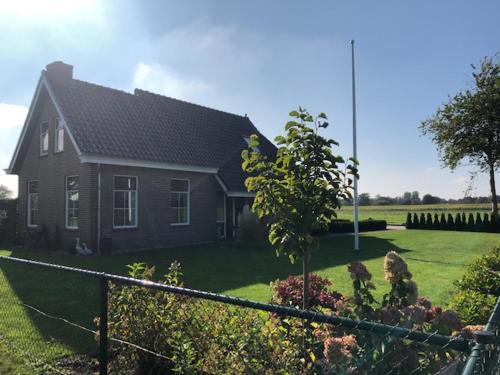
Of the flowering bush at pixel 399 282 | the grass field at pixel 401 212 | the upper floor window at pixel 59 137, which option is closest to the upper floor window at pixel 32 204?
the upper floor window at pixel 59 137

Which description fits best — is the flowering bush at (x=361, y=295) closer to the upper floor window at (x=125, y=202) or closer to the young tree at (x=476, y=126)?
the upper floor window at (x=125, y=202)

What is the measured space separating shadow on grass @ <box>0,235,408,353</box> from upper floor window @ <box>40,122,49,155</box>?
13.8 ft

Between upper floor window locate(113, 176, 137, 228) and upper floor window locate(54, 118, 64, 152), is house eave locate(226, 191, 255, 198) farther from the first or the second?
upper floor window locate(54, 118, 64, 152)

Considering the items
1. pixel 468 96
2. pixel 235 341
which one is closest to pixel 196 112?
pixel 235 341

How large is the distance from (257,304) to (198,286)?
22.4 ft

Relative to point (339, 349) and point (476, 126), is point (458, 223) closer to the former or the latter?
point (476, 126)

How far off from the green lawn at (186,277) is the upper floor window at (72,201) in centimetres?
140

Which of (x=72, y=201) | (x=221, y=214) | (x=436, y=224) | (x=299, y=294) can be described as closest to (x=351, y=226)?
(x=221, y=214)

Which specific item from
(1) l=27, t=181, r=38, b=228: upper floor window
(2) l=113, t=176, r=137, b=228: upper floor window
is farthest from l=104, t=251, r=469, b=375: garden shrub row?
(1) l=27, t=181, r=38, b=228: upper floor window

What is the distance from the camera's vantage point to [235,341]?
325 centimetres

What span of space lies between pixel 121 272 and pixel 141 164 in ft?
19.2

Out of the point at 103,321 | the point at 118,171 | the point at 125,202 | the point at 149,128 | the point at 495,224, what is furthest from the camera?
the point at 495,224

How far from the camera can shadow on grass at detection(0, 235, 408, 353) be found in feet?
21.4

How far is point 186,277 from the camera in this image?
10047 millimetres
